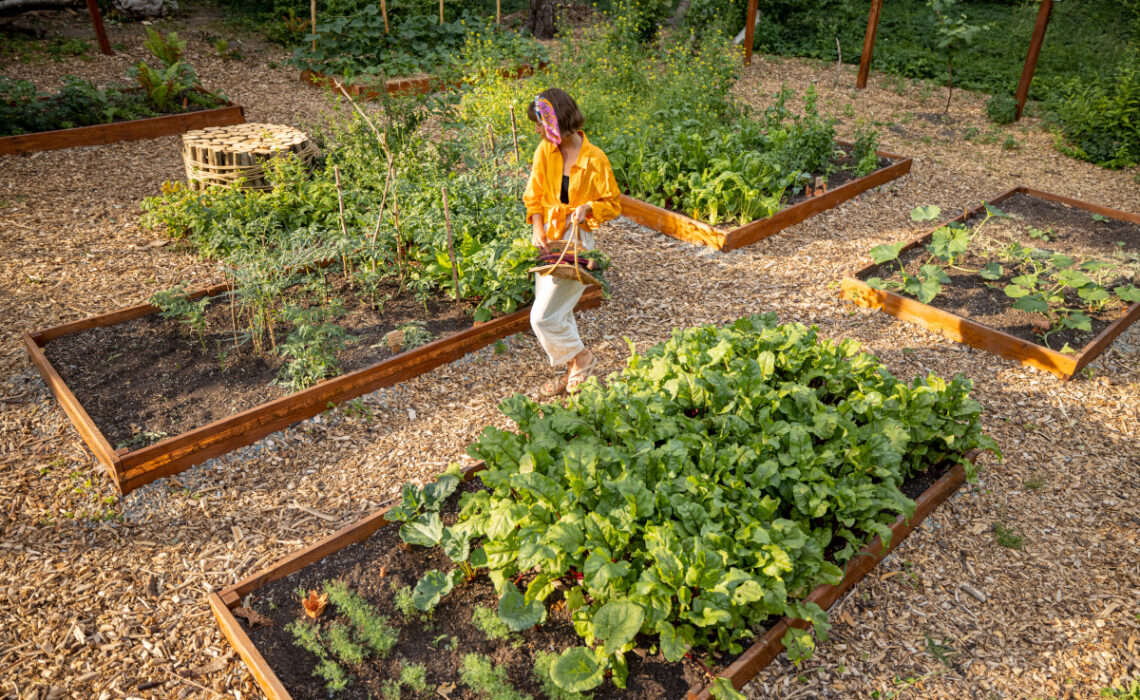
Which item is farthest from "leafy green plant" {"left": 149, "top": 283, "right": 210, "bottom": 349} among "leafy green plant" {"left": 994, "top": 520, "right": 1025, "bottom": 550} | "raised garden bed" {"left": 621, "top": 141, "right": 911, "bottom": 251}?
"leafy green plant" {"left": 994, "top": 520, "right": 1025, "bottom": 550}

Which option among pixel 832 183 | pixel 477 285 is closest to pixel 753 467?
pixel 477 285

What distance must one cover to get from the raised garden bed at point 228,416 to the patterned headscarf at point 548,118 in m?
1.38

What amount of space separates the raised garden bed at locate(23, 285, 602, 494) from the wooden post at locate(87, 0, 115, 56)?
7.20m

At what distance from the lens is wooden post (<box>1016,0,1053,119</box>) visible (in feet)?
27.4

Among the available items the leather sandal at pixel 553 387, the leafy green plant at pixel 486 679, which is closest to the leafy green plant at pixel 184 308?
the leather sandal at pixel 553 387

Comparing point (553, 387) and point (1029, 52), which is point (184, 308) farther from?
point (1029, 52)

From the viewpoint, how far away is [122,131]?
7.90m

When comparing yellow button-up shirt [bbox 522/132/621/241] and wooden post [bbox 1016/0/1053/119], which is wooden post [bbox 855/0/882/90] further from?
yellow button-up shirt [bbox 522/132/621/241]

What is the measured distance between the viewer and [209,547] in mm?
3389

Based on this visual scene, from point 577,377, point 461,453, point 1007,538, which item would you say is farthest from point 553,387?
point 1007,538

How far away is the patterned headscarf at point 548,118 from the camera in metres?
3.83

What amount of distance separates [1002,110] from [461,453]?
29.2ft

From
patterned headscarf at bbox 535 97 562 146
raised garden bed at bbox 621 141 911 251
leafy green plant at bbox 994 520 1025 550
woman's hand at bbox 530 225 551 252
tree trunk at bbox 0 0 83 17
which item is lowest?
leafy green plant at bbox 994 520 1025 550

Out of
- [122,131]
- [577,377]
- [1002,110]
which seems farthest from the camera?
[1002,110]
